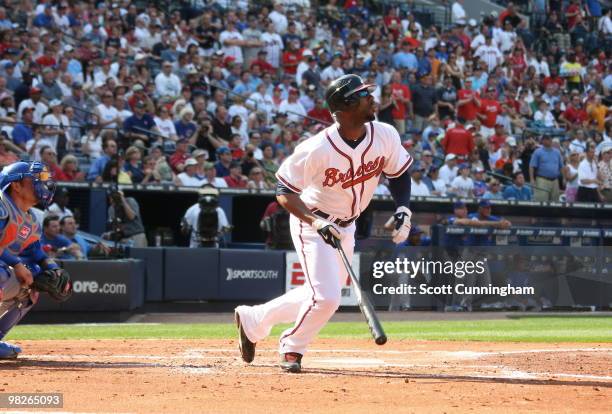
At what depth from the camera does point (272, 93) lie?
68.8 ft

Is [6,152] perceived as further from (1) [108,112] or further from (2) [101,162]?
(1) [108,112]

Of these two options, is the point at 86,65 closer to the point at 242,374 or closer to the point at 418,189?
the point at 418,189

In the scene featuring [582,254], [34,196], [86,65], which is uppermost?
[86,65]

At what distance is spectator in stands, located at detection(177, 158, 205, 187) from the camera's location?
1653 centimetres

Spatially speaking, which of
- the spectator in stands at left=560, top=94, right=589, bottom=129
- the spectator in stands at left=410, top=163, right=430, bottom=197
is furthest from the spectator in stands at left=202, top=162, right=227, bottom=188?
the spectator in stands at left=560, top=94, right=589, bottom=129

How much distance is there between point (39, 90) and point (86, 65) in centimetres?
212

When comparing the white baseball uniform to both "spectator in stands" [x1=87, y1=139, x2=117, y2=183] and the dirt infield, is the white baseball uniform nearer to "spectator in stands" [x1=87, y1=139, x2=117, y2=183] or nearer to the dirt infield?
the dirt infield

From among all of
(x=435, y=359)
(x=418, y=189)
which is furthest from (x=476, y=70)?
(x=435, y=359)

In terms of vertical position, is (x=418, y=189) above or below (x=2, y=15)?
below

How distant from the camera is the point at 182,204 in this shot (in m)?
17.3

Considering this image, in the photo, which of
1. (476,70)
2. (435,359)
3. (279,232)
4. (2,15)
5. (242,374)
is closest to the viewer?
(242,374)

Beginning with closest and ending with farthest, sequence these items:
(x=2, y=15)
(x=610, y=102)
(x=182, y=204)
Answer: (x=182, y=204) → (x=2, y=15) → (x=610, y=102)

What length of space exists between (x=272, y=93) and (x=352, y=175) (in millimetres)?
13981

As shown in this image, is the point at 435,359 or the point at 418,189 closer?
the point at 435,359
